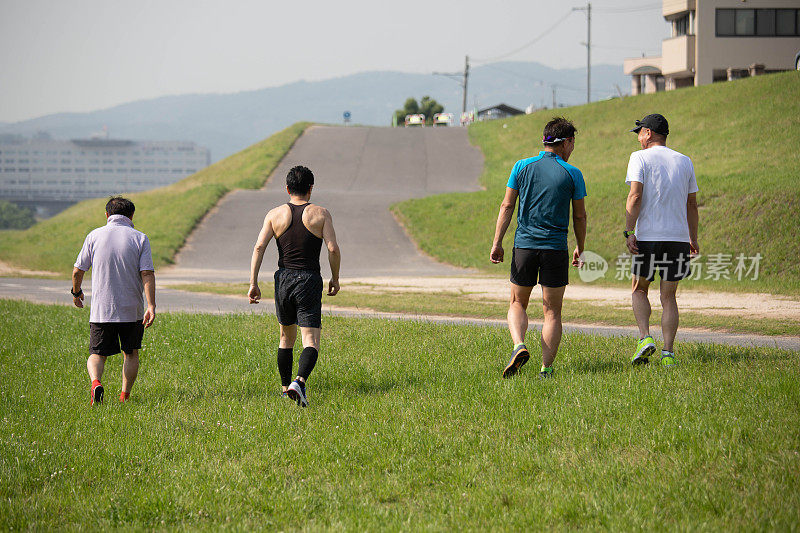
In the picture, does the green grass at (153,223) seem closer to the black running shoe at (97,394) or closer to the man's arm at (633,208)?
the black running shoe at (97,394)

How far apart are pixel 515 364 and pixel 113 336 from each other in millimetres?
3756

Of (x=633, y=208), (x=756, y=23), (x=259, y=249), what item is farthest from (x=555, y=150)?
(x=756, y=23)

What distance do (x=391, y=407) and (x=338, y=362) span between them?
2.08 metres

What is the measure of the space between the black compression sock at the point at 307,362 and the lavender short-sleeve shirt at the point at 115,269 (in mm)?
1597

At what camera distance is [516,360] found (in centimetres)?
743

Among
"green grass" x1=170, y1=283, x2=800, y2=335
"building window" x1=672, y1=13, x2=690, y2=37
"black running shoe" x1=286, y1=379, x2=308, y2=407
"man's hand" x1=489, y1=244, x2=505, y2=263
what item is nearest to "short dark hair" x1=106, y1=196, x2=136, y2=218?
"black running shoe" x1=286, y1=379, x2=308, y2=407

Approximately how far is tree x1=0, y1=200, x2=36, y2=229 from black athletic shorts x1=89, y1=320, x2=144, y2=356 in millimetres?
155947

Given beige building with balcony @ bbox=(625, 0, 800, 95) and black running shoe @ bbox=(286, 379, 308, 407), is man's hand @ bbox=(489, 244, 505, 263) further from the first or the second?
beige building with balcony @ bbox=(625, 0, 800, 95)

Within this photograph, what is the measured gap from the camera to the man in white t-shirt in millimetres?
7719

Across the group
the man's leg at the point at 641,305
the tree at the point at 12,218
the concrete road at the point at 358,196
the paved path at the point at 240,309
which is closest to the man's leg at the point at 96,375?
the man's leg at the point at 641,305

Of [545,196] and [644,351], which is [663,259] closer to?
[644,351]

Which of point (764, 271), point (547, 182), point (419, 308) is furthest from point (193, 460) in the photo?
point (764, 271)

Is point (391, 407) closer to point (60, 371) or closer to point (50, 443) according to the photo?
point (50, 443)

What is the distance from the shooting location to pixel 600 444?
5.52m
